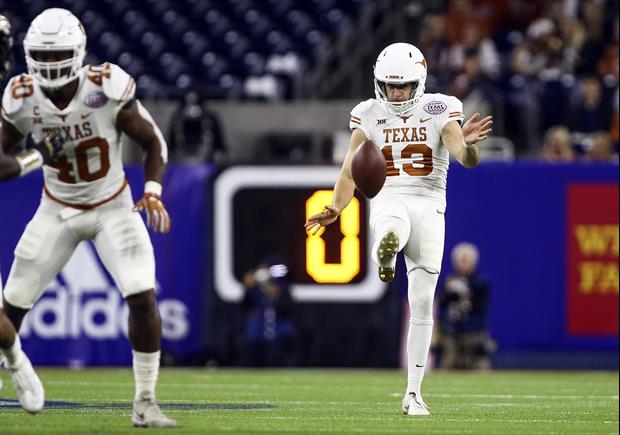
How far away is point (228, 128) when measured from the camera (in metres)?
13.3

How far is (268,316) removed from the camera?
37.9 ft

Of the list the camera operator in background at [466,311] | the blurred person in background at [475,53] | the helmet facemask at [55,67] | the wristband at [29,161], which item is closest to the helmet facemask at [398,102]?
the helmet facemask at [55,67]

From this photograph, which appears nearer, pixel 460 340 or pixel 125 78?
pixel 125 78

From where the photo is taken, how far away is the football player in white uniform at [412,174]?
6.62m

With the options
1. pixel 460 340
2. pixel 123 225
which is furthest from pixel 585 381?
pixel 123 225

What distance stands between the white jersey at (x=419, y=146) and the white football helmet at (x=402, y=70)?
56 mm

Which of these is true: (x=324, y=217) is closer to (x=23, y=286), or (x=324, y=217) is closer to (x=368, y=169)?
(x=368, y=169)

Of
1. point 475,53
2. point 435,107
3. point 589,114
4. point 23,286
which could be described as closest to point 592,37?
point 475,53

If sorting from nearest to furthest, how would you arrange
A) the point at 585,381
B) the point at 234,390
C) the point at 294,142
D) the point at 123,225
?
the point at 123,225, the point at 234,390, the point at 585,381, the point at 294,142

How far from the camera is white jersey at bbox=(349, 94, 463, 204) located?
680 centimetres

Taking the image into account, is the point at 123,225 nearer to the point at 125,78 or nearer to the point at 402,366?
the point at 125,78

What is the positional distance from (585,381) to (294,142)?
410 centimetres

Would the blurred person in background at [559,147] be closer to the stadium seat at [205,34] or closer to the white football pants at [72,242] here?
the stadium seat at [205,34]

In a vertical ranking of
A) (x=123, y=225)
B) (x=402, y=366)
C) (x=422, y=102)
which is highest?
(x=422, y=102)
